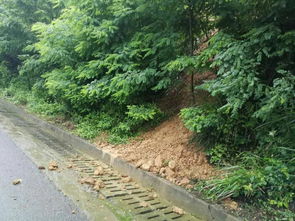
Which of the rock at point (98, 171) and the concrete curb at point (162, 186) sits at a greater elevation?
the concrete curb at point (162, 186)

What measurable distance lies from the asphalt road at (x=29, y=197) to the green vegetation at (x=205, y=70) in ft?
6.01

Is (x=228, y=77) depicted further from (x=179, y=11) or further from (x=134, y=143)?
(x=134, y=143)

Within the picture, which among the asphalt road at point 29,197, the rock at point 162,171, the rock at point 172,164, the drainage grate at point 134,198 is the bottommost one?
the drainage grate at point 134,198

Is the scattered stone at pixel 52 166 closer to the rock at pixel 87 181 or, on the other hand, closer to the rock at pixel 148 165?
the rock at pixel 87 181

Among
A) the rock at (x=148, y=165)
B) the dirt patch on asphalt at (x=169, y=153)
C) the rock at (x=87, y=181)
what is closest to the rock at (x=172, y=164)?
the dirt patch on asphalt at (x=169, y=153)

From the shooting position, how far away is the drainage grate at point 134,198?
138 inches

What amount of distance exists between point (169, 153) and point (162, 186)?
82 cm

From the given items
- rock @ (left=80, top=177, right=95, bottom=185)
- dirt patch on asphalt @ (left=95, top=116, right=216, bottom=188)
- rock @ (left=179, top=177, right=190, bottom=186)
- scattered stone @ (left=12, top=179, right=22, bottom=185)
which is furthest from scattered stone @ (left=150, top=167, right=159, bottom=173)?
scattered stone @ (left=12, top=179, right=22, bottom=185)

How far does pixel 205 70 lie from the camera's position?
498cm

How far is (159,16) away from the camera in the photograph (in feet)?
18.0

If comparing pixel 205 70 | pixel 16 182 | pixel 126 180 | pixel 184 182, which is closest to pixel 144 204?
pixel 184 182

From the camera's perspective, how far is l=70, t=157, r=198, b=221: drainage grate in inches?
138

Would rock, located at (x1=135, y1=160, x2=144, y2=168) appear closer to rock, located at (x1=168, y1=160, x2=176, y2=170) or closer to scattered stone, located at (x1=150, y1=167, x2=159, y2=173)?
scattered stone, located at (x1=150, y1=167, x2=159, y2=173)

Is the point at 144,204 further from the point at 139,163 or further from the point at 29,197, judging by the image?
the point at 29,197
